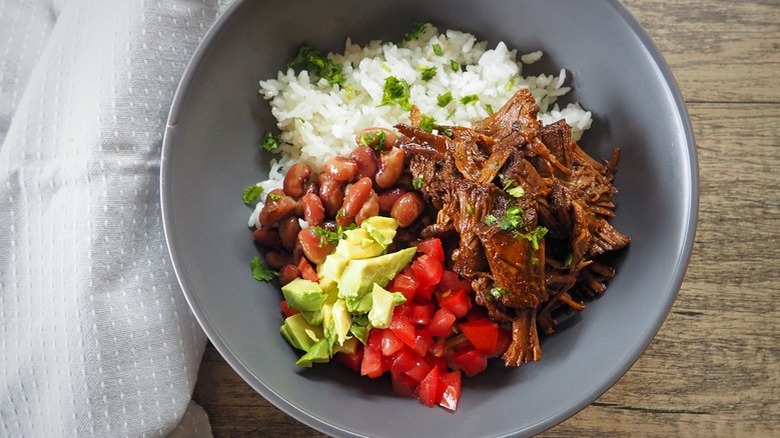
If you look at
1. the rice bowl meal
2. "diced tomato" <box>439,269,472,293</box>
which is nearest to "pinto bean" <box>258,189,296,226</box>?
the rice bowl meal

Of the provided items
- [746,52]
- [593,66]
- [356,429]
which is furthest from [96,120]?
[746,52]

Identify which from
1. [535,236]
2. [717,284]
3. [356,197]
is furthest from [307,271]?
[717,284]

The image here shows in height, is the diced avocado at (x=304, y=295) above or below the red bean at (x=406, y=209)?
below

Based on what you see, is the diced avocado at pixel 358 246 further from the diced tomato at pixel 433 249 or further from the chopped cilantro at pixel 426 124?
the chopped cilantro at pixel 426 124

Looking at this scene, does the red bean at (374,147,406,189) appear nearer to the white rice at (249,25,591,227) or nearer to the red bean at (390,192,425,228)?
the red bean at (390,192,425,228)

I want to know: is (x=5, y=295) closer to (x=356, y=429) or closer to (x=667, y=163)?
(x=356, y=429)

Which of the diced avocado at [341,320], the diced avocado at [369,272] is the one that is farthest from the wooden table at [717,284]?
the diced avocado at [369,272]

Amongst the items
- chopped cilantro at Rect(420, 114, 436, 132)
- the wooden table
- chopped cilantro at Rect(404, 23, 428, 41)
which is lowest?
the wooden table
